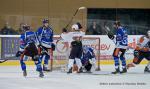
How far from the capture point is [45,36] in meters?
15.9

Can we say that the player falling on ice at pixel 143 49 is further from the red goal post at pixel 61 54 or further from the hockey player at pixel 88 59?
the red goal post at pixel 61 54

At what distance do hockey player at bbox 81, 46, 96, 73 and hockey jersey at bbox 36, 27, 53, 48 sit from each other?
1.03 m

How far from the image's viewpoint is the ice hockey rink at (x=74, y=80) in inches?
492

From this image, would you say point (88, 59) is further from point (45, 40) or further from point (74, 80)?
point (74, 80)

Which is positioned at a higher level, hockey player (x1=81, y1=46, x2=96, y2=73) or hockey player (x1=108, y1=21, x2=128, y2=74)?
hockey player (x1=108, y1=21, x2=128, y2=74)

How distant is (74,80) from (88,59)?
212 centimetres

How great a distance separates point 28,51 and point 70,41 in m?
2.32

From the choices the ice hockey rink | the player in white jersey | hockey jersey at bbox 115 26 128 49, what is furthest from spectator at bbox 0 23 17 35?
hockey jersey at bbox 115 26 128 49

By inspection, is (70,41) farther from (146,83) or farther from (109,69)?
(146,83)

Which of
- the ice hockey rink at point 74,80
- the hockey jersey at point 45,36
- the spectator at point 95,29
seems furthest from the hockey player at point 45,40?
the spectator at point 95,29

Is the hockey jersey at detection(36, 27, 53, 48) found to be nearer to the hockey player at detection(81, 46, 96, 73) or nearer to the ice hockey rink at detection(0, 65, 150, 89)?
the ice hockey rink at detection(0, 65, 150, 89)

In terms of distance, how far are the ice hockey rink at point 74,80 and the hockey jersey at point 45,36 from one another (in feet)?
2.79

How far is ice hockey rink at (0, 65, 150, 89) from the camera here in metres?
12.5

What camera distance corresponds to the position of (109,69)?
56.6 feet
